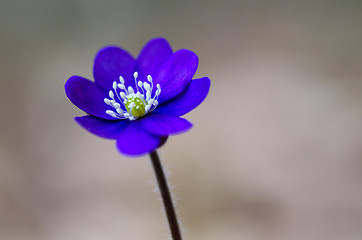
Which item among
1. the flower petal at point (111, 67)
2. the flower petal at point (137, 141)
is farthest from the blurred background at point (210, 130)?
the flower petal at point (137, 141)

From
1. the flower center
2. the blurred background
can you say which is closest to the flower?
the flower center

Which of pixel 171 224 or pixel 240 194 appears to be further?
pixel 240 194

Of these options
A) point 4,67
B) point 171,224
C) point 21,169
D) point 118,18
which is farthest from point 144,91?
point 118,18

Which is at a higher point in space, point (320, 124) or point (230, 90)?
point (230, 90)

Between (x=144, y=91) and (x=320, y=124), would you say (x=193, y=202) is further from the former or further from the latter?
(x=144, y=91)

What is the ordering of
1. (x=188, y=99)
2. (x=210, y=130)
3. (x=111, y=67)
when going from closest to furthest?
(x=188, y=99)
(x=111, y=67)
(x=210, y=130)

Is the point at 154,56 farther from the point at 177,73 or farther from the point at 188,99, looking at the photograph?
the point at 188,99

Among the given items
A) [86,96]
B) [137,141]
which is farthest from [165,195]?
[86,96]
